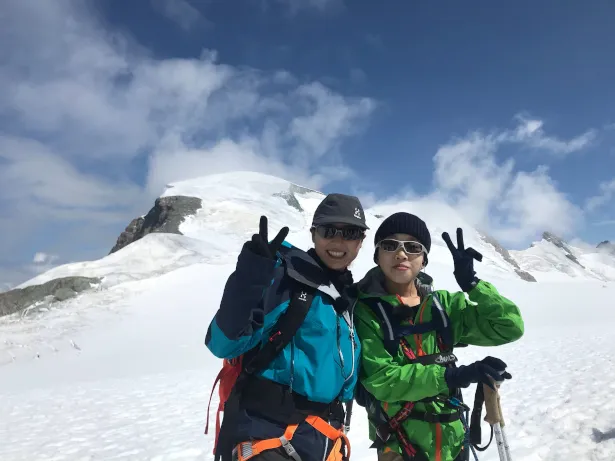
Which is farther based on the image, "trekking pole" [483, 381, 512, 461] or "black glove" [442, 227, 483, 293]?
"black glove" [442, 227, 483, 293]

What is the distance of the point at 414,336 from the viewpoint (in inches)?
121

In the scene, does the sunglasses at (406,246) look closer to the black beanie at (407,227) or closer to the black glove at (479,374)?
the black beanie at (407,227)

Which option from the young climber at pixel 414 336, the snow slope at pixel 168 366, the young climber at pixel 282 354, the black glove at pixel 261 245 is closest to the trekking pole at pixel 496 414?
the young climber at pixel 414 336

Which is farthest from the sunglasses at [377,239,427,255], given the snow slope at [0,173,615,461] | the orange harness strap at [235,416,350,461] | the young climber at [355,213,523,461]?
the snow slope at [0,173,615,461]

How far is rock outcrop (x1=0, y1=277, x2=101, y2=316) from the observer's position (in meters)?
24.3

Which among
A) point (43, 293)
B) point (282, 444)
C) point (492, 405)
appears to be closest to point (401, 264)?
point (492, 405)

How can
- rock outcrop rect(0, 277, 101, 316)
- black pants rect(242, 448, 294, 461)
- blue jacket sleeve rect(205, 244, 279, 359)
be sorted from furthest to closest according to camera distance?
rock outcrop rect(0, 277, 101, 316) → black pants rect(242, 448, 294, 461) → blue jacket sleeve rect(205, 244, 279, 359)

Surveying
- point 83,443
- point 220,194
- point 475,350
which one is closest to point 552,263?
point 220,194

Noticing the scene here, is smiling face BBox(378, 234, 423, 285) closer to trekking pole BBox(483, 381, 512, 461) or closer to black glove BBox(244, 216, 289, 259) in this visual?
trekking pole BBox(483, 381, 512, 461)

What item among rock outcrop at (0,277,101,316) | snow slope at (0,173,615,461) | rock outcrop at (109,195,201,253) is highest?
rock outcrop at (109,195,201,253)

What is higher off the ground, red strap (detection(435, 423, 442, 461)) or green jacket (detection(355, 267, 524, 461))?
green jacket (detection(355, 267, 524, 461))

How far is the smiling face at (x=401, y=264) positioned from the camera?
3.19 metres

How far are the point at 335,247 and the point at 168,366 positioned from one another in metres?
15.9

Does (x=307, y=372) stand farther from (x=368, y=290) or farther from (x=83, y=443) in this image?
(x=83, y=443)
